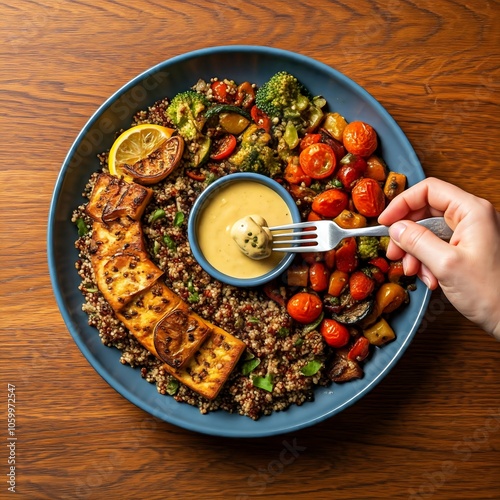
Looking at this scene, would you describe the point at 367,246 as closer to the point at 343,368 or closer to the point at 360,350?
the point at 360,350

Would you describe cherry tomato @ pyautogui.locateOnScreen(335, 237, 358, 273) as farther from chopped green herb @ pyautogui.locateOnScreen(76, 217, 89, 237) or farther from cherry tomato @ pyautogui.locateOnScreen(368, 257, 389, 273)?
chopped green herb @ pyautogui.locateOnScreen(76, 217, 89, 237)

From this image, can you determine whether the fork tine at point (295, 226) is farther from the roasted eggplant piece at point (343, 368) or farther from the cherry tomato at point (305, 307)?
the roasted eggplant piece at point (343, 368)

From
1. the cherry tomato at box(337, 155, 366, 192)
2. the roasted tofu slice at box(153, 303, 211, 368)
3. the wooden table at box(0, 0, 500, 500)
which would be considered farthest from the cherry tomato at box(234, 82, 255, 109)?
the roasted tofu slice at box(153, 303, 211, 368)

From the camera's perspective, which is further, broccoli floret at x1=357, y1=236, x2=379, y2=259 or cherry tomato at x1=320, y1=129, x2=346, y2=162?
cherry tomato at x1=320, y1=129, x2=346, y2=162

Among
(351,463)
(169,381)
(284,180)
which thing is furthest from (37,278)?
(351,463)

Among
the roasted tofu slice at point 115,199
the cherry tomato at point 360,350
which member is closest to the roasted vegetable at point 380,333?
the cherry tomato at point 360,350

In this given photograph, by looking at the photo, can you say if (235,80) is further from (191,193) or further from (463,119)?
(463,119)

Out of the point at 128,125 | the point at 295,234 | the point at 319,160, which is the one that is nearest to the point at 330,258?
the point at 295,234
